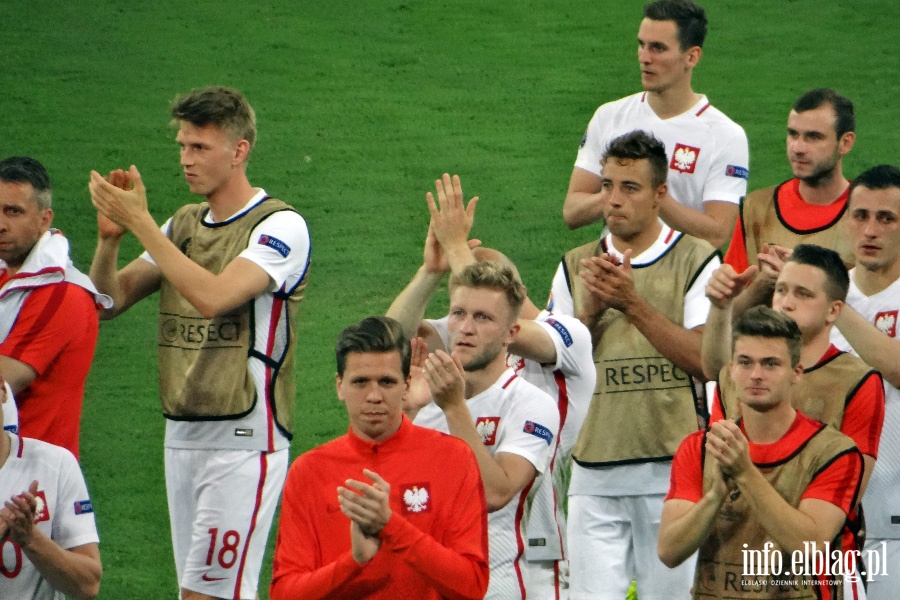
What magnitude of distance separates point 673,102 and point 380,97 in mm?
4954

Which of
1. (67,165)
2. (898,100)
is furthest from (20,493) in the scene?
(898,100)

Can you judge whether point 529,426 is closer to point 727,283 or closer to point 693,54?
point 727,283

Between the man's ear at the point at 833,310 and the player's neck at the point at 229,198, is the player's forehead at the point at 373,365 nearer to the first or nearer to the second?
the man's ear at the point at 833,310

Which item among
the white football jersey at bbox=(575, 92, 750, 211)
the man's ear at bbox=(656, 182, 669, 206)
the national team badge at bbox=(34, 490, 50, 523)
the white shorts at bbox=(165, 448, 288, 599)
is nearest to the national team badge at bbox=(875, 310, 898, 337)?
the man's ear at bbox=(656, 182, 669, 206)

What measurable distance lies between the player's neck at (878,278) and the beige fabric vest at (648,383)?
0.51 m

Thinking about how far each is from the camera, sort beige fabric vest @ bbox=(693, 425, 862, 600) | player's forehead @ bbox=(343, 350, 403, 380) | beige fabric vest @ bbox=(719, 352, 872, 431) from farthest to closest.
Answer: beige fabric vest @ bbox=(719, 352, 872, 431), beige fabric vest @ bbox=(693, 425, 862, 600), player's forehead @ bbox=(343, 350, 403, 380)

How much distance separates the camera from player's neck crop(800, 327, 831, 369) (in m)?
4.41

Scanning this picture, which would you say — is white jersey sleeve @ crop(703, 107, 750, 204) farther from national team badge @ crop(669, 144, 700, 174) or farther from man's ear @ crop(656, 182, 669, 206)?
man's ear @ crop(656, 182, 669, 206)

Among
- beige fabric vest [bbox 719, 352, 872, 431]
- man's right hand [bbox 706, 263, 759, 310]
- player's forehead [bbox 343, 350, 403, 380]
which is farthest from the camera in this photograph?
man's right hand [bbox 706, 263, 759, 310]

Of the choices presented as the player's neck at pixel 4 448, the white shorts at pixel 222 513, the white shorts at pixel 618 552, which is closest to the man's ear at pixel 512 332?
the white shorts at pixel 618 552

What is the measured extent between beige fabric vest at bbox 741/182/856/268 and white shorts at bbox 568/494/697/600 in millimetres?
957

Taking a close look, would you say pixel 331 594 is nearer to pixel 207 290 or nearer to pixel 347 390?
pixel 347 390

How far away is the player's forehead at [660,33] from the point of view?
600cm

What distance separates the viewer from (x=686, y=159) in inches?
231
